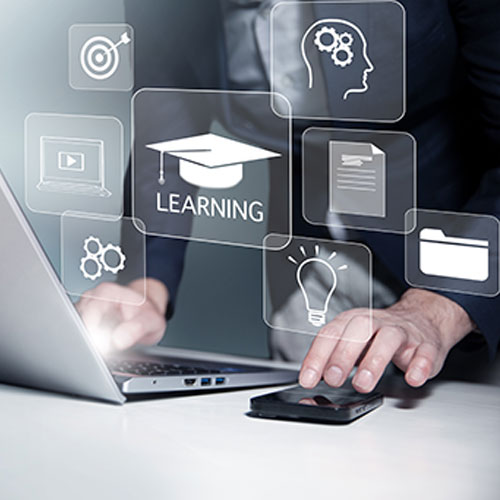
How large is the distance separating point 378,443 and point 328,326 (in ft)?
0.46

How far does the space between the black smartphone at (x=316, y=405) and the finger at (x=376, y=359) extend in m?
0.02

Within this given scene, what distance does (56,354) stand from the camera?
35.6 inches

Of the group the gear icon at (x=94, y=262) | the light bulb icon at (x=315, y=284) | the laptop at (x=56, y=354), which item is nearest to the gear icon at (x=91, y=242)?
the gear icon at (x=94, y=262)

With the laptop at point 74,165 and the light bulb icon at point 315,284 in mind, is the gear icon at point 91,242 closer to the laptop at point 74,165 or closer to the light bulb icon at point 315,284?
the laptop at point 74,165

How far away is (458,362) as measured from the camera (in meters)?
1.06

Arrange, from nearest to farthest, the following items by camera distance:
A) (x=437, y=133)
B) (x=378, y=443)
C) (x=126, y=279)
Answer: (x=378, y=443) < (x=437, y=133) < (x=126, y=279)

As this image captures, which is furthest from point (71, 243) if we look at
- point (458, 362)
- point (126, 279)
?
point (458, 362)

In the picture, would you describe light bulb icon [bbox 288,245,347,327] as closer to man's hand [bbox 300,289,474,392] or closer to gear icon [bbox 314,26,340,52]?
man's hand [bbox 300,289,474,392]

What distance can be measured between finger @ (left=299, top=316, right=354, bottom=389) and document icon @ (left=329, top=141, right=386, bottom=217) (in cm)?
10

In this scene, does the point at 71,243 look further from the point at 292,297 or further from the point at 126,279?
the point at 292,297

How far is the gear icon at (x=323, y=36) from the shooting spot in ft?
2.86

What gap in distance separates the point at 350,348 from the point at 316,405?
0.21 feet

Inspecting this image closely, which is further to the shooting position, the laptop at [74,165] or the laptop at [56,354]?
the laptop at [74,165]

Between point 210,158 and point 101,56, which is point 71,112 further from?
point 210,158
